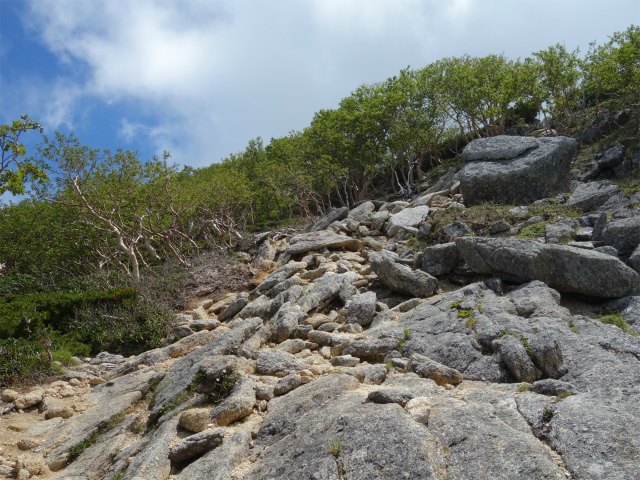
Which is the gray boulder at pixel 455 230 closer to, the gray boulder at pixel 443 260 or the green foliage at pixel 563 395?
the gray boulder at pixel 443 260

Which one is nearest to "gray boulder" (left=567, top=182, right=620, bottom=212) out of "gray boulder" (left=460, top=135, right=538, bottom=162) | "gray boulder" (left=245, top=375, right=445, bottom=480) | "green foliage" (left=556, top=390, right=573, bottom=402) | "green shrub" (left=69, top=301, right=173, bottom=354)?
"gray boulder" (left=460, top=135, right=538, bottom=162)

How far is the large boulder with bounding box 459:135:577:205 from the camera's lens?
49.6 feet

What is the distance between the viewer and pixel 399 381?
627 centimetres

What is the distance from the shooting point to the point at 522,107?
3338cm

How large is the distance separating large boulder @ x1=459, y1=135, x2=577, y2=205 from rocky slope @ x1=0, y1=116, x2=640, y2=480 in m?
1.86

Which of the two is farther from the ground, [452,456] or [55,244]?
[55,244]

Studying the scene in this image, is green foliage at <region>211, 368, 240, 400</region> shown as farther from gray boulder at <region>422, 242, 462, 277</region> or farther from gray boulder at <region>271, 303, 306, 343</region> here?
gray boulder at <region>422, 242, 462, 277</region>

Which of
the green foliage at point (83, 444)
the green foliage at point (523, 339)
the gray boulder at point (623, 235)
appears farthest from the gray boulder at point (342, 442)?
the gray boulder at point (623, 235)

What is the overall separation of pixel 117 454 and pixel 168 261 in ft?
43.1

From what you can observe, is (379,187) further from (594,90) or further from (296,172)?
(594,90)

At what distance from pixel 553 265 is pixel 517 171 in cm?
756

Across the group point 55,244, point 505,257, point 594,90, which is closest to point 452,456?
point 505,257

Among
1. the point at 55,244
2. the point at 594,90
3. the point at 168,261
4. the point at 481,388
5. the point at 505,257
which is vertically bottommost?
the point at 481,388

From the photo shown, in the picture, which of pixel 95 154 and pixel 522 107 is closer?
pixel 95 154
